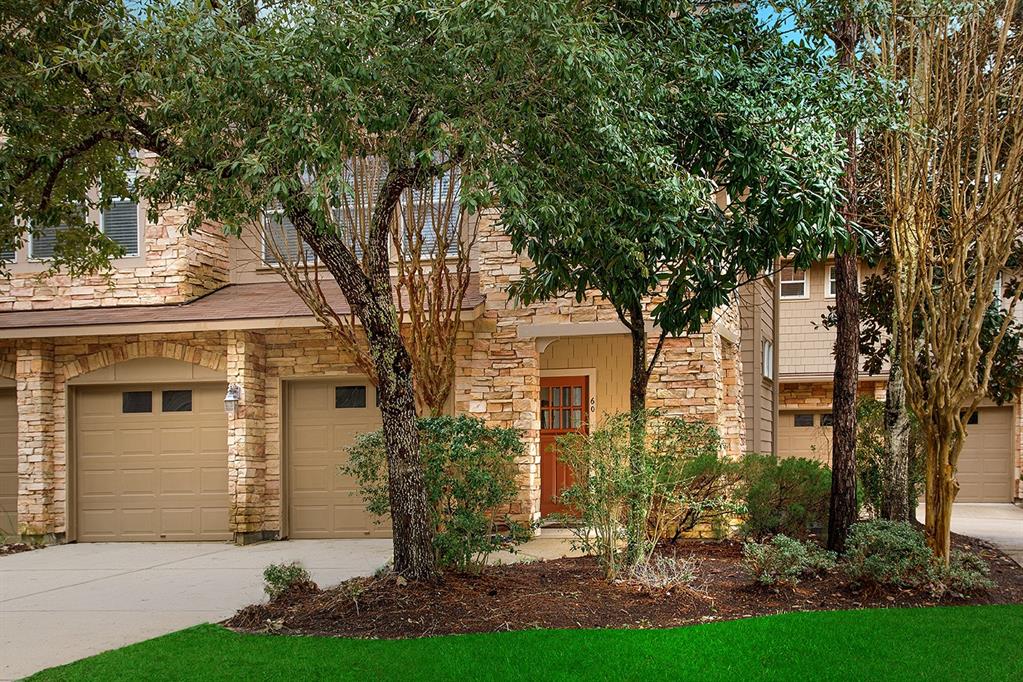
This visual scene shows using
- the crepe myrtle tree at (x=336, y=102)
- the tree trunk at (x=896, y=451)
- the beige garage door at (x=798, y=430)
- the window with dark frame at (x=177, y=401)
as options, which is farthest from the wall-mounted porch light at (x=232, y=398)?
the beige garage door at (x=798, y=430)

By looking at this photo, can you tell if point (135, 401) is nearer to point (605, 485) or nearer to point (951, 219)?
point (605, 485)

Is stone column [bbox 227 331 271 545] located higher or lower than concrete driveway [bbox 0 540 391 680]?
higher

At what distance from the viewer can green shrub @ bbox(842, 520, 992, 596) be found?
8555 mm

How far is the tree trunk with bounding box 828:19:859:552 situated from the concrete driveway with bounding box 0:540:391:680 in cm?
486

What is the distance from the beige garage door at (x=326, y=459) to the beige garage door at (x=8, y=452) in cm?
420

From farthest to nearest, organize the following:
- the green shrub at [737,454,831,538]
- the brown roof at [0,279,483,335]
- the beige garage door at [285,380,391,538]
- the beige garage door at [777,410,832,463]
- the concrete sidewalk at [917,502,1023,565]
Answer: the beige garage door at [777,410,832,463], the beige garage door at [285,380,391,538], the brown roof at [0,279,483,335], the concrete sidewalk at [917,502,1023,565], the green shrub at [737,454,831,538]

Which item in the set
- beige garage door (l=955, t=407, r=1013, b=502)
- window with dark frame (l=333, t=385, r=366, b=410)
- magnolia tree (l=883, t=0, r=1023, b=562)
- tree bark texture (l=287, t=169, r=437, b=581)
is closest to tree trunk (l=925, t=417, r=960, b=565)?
magnolia tree (l=883, t=0, r=1023, b=562)

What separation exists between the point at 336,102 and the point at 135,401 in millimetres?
9252

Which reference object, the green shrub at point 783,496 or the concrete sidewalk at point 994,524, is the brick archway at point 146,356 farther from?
the concrete sidewalk at point 994,524

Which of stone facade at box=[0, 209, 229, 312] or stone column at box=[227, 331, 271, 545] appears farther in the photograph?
stone facade at box=[0, 209, 229, 312]

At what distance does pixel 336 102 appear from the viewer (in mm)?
7316

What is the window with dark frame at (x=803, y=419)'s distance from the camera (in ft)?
79.2

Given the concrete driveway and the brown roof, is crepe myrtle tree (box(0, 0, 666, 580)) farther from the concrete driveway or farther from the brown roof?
the brown roof

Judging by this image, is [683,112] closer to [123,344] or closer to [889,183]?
[889,183]
